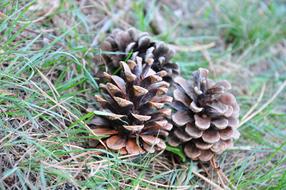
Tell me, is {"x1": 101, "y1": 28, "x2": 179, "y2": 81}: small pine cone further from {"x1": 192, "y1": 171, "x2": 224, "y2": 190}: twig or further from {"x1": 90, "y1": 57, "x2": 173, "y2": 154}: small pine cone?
{"x1": 192, "y1": 171, "x2": 224, "y2": 190}: twig

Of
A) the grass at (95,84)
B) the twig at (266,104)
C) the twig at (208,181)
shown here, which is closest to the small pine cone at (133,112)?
the grass at (95,84)

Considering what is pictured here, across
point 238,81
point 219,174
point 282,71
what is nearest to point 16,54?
point 219,174

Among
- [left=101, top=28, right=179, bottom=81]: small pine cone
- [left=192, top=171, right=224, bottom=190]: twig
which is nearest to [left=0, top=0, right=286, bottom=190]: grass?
[left=192, top=171, right=224, bottom=190]: twig

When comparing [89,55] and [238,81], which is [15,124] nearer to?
[89,55]

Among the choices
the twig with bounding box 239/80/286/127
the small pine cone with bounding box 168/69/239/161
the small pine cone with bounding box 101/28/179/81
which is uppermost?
the small pine cone with bounding box 101/28/179/81

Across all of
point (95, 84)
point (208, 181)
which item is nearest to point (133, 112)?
point (95, 84)

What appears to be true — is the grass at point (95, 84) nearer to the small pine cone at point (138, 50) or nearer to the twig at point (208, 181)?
the twig at point (208, 181)

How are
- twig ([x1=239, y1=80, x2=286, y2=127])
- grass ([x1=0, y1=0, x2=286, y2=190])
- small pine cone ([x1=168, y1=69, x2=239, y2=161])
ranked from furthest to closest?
twig ([x1=239, y1=80, x2=286, y2=127]) < small pine cone ([x1=168, y1=69, x2=239, y2=161]) < grass ([x1=0, y1=0, x2=286, y2=190])
